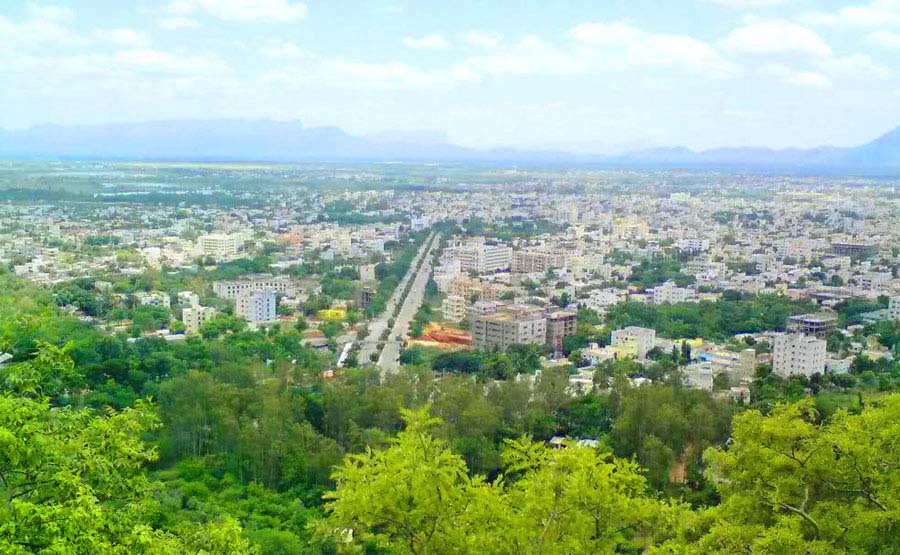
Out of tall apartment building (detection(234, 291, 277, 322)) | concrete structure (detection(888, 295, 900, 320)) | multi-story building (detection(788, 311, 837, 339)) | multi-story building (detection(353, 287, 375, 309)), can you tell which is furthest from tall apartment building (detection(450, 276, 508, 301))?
concrete structure (detection(888, 295, 900, 320))

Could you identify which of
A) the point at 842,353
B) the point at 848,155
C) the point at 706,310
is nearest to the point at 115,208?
the point at 706,310

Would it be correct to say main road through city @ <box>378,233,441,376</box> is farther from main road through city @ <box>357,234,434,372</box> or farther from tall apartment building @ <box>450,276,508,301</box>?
tall apartment building @ <box>450,276,508,301</box>

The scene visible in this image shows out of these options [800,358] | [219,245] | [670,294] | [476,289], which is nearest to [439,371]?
[800,358]

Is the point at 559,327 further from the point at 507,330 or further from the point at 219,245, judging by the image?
the point at 219,245

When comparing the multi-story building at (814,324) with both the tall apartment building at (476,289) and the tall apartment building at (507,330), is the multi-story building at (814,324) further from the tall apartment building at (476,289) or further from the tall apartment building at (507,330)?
the tall apartment building at (476,289)

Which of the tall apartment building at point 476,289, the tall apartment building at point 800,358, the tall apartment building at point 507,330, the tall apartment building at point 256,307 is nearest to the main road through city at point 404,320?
the tall apartment building at point 476,289

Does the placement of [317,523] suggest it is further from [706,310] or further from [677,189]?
[677,189]

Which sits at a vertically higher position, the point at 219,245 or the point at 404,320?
the point at 219,245
